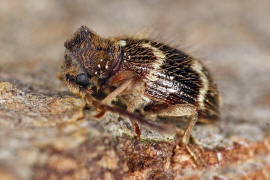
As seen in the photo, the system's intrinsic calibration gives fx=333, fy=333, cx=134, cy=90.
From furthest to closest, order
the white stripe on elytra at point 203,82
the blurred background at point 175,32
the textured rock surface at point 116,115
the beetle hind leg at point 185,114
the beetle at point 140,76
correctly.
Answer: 1. the blurred background at point 175,32
2. the white stripe on elytra at point 203,82
3. the beetle at point 140,76
4. the beetle hind leg at point 185,114
5. the textured rock surface at point 116,115

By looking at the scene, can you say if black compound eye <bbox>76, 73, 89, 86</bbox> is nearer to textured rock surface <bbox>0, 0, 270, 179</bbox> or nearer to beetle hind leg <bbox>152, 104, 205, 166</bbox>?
textured rock surface <bbox>0, 0, 270, 179</bbox>

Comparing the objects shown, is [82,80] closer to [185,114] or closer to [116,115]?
[116,115]

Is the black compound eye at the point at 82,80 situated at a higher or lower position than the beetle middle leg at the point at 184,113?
higher

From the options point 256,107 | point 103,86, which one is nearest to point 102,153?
point 103,86

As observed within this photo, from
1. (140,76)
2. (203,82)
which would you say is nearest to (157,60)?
(140,76)

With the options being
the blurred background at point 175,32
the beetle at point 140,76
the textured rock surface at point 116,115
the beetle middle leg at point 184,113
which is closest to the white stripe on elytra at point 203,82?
the beetle at point 140,76

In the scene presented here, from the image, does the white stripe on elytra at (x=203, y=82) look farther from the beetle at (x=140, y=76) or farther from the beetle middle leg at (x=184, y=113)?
the beetle middle leg at (x=184, y=113)

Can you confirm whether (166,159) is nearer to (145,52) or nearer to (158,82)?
(158,82)

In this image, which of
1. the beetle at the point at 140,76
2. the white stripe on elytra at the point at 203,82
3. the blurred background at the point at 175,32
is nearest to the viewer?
the beetle at the point at 140,76
